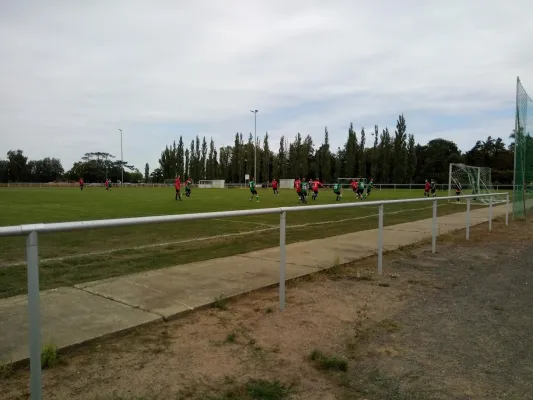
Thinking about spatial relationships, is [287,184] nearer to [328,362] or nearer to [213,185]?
[213,185]

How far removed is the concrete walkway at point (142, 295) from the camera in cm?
405

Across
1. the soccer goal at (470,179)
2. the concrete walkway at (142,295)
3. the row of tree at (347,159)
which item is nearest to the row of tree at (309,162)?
the row of tree at (347,159)

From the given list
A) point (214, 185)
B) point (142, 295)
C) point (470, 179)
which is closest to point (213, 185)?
point (214, 185)

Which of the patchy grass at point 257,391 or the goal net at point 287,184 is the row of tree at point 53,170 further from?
the patchy grass at point 257,391

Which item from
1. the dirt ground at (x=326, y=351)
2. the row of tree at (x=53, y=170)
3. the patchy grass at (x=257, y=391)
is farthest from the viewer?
the row of tree at (x=53, y=170)

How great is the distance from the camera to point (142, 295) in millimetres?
5340

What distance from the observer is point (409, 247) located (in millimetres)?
9758

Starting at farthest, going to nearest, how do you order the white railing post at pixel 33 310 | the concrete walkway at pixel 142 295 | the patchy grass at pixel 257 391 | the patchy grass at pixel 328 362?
the concrete walkway at pixel 142 295
the patchy grass at pixel 328 362
the patchy grass at pixel 257 391
the white railing post at pixel 33 310

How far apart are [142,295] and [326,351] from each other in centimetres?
249

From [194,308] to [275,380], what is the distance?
178cm

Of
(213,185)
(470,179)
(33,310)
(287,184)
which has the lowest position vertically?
(213,185)

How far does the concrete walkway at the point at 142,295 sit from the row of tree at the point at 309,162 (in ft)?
220

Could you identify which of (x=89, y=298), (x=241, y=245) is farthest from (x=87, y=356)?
(x=241, y=245)

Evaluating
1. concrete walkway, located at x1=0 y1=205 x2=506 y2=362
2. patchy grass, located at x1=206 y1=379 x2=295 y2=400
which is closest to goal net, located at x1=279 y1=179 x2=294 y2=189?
concrete walkway, located at x1=0 y1=205 x2=506 y2=362
